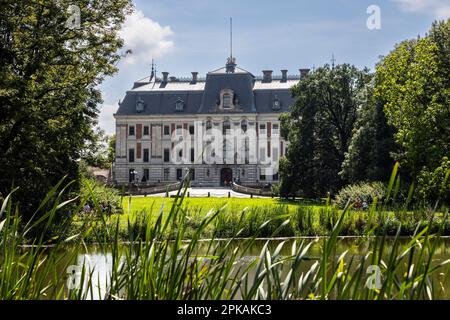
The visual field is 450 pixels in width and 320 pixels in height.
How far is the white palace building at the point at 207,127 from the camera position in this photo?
6094 centimetres

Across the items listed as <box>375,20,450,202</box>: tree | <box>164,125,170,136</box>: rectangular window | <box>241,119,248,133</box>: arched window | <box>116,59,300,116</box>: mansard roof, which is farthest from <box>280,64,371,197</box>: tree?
<box>164,125,170,136</box>: rectangular window

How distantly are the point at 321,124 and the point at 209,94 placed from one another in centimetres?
2948

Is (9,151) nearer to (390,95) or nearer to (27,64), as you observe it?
(27,64)

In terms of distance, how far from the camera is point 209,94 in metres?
62.2

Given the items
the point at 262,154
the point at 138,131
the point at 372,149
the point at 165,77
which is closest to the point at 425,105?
the point at 372,149

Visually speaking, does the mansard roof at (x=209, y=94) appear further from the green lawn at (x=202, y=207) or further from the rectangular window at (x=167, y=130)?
the green lawn at (x=202, y=207)

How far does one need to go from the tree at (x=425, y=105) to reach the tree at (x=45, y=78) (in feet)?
32.7

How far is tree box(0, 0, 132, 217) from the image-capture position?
13719 millimetres

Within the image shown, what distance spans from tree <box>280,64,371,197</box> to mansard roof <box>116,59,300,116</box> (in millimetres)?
26001

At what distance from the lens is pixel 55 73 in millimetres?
15438

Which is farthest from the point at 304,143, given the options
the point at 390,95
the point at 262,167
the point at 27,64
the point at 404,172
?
the point at 262,167

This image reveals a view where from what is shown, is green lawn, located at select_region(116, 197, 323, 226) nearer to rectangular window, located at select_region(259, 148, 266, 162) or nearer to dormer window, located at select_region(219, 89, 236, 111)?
rectangular window, located at select_region(259, 148, 266, 162)

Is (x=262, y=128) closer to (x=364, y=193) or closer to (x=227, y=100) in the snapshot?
(x=227, y=100)
